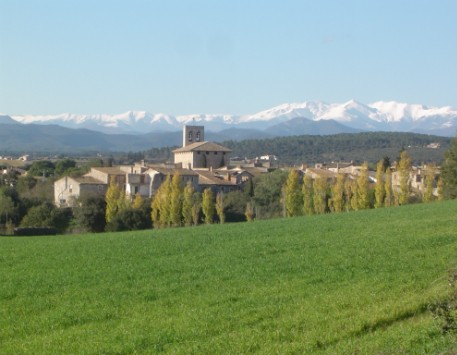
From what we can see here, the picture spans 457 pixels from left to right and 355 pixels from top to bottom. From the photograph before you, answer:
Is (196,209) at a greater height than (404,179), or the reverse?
(404,179)

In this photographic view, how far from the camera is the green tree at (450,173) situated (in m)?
62.0

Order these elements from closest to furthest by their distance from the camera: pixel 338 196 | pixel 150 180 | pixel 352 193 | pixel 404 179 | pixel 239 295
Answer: pixel 239 295, pixel 404 179, pixel 338 196, pixel 352 193, pixel 150 180

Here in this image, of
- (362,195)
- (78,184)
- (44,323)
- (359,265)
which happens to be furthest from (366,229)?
(78,184)

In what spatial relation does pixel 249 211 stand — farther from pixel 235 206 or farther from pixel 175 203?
pixel 235 206

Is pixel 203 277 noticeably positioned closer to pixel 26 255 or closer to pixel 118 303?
pixel 118 303

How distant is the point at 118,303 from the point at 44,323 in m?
1.83

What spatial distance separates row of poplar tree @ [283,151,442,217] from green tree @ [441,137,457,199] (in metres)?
2.43

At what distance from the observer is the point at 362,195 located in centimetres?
6644

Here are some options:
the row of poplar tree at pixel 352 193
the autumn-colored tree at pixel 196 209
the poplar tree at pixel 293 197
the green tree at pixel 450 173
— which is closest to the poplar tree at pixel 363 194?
the row of poplar tree at pixel 352 193

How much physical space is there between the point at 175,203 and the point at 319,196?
1216 cm

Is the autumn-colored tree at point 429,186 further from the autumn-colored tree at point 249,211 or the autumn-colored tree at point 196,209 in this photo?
the autumn-colored tree at point 196,209

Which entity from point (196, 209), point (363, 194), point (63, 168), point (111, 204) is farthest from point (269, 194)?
point (63, 168)

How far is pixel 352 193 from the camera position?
7006cm

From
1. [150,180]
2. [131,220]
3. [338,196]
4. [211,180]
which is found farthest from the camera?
[211,180]
